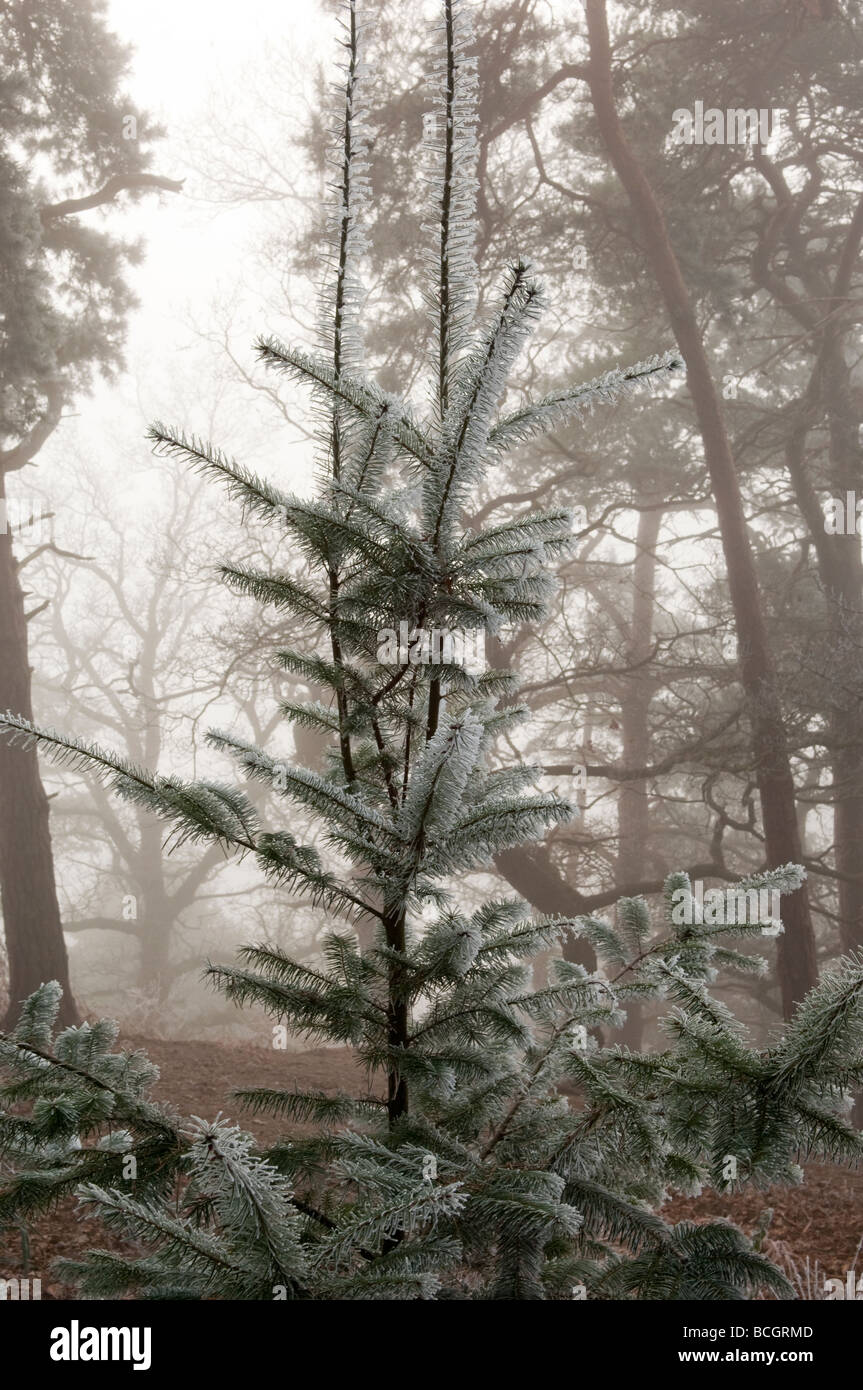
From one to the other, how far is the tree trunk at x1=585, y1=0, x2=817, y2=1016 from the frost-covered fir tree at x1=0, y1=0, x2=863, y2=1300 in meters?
5.83

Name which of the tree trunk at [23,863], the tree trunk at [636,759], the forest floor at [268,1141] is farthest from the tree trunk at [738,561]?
the tree trunk at [23,863]

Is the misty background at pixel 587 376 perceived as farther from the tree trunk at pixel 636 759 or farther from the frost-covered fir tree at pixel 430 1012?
the frost-covered fir tree at pixel 430 1012


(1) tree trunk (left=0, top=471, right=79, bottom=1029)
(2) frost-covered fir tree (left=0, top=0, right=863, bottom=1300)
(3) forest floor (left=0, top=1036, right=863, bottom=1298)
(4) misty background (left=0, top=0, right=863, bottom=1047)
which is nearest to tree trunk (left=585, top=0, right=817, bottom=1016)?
A: (4) misty background (left=0, top=0, right=863, bottom=1047)

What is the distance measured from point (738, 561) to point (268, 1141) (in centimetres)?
550

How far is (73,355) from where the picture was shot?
324 inches

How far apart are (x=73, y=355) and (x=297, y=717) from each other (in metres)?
7.59

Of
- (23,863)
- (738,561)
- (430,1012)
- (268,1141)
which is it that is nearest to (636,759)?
(738,561)

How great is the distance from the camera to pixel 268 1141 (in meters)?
5.22

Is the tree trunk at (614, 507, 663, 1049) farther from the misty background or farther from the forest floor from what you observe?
the forest floor

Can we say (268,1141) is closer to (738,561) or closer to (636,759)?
(738,561)

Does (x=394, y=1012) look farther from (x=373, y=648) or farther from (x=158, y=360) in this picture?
(x=158, y=360)

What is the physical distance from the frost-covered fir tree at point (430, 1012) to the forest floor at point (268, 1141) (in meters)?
0.27

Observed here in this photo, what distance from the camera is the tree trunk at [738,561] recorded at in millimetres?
7094
